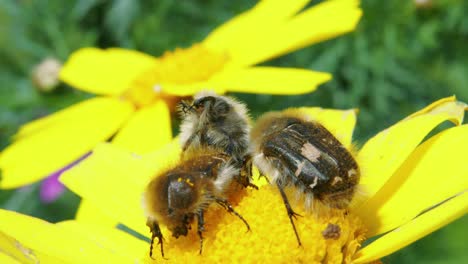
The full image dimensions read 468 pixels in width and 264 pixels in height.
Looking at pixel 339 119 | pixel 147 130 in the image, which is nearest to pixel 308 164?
pixel 339 119

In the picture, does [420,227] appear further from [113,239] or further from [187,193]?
[113,239]

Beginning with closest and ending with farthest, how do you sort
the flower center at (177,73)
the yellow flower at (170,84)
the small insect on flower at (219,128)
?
the small insect on flower at (219,128)
the yellow flower at (170,84)
the flower center at (177,73)

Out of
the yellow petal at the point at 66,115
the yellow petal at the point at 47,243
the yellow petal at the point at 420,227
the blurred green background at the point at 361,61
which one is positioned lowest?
the blurred green background at the point at 361,61

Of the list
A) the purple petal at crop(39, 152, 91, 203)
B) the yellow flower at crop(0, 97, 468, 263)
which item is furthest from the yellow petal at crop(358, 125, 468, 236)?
the purple petal at crop(39, 152, 91, 203)

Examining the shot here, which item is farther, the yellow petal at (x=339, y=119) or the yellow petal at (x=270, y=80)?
the yellow petal at (x=270, y=80)

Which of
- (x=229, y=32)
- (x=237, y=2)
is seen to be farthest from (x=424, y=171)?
(x=237, y=2)

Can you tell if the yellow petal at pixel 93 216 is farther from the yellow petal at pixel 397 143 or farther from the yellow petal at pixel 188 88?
the yellow petal at pixel 397 143

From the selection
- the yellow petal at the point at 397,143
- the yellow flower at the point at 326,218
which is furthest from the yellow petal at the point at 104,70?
the yellow petal at the point at 397,143
